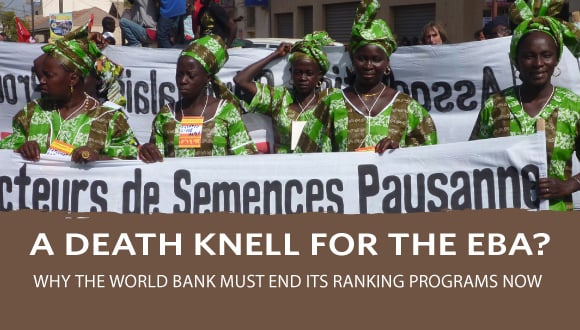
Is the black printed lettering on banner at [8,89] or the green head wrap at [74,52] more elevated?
the green head wrap at [74,52]

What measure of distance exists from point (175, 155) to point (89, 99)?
0.64m

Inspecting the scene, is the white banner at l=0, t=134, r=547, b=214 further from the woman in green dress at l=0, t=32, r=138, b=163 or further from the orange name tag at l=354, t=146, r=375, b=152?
the woman in green dress at l=0, t=32, r=138, b=163

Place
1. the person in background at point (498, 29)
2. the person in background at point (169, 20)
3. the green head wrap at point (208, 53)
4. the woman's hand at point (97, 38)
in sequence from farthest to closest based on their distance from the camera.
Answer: the person in background at point (169, 20) → the person in background at point (498, 29) → the woman's hand at point (97, 38) → the green head wrap at point (208, 53)

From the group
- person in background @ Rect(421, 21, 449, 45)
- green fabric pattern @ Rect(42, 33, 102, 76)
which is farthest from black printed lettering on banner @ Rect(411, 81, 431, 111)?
green fabric pattern @ Rect(42, 33, 102, 76)

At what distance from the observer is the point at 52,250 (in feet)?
11.1

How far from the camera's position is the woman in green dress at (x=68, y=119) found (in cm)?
433

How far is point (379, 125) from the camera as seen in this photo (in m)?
4.14

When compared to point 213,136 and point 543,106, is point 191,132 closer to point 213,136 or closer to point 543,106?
point 213,136

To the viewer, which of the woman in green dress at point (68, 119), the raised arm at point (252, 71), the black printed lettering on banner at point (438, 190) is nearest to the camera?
the black printed lettering on banner at point (438, 190)

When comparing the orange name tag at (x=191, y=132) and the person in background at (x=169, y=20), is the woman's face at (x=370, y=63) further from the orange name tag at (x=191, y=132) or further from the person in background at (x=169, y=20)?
the person in background at (x=169, y=20)

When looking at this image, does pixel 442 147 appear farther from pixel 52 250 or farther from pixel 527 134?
pixel 52 250

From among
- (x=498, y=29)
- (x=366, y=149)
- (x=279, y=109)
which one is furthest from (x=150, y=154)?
(x=498, y=29)

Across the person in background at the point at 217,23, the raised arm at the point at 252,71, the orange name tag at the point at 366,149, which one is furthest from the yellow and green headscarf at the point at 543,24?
the person in background at the point at 217,23

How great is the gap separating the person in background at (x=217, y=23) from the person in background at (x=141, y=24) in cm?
98
